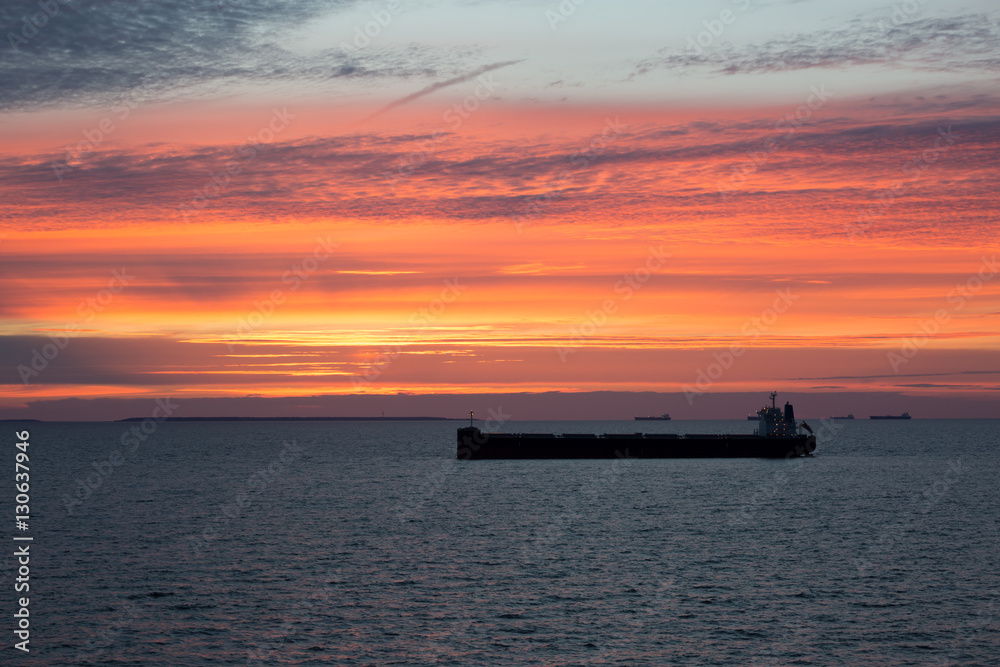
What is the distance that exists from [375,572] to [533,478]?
60.3 metres

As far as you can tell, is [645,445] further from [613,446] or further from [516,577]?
[516,577]

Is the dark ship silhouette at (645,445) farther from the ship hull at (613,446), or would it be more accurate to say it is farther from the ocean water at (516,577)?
the ocean water at (516,577)

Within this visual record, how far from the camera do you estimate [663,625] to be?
3572 cm

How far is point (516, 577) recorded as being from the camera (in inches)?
1745

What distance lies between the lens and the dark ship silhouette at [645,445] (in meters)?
130

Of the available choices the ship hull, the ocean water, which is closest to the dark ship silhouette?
the ship hull

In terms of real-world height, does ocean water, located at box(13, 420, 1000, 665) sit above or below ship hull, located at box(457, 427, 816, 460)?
above

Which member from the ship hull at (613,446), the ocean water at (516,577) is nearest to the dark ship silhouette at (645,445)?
the ship hull at (613,446)

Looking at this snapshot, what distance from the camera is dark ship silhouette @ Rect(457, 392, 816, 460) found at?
13038 cm

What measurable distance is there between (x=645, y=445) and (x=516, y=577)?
93890 mm

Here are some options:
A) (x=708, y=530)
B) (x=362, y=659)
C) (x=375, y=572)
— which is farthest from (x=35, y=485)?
(x=362, y=659)

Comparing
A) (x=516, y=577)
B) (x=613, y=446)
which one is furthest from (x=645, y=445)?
(x=516, y=577)

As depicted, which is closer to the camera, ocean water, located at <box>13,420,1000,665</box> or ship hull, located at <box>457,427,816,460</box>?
ocean water, located at <box>13,420,1000,665</box>

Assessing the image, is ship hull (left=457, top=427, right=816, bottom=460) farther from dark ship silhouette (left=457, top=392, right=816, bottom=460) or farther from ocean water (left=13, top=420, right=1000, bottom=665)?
ocean water (left=13, top=420, right=1000, bottom=665)
